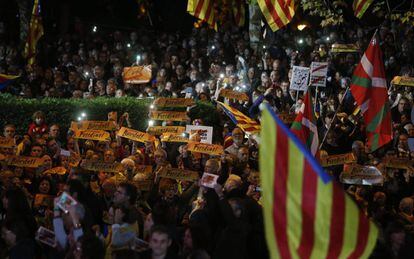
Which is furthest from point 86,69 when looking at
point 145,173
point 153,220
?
point 153,220

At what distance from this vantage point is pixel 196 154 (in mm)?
11898

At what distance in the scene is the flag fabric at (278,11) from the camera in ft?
47.2

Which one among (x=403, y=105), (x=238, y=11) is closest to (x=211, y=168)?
(x=403, y=105)

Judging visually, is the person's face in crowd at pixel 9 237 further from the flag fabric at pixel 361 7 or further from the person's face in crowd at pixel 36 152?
the flag fabric at pixel 361 7

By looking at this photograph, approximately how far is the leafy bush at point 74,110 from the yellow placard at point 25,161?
4144mm

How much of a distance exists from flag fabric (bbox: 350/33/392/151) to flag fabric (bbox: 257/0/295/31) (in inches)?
173

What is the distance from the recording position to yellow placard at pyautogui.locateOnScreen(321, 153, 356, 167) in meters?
10.6

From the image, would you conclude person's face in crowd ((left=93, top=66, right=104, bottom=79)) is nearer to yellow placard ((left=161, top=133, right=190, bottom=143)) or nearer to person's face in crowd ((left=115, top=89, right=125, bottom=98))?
person's face in crowd ((left=115, top=89, right=125, bottom=98))

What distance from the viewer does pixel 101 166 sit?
10430mm

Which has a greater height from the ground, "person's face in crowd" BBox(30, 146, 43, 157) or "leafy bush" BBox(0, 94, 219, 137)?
"leafy bush" BBox(0, 94, 219, 137)

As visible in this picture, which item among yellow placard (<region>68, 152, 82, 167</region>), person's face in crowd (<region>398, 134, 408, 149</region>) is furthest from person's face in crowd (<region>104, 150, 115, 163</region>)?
person's face in crowd (<region>398, 134, 408, 149</region>)

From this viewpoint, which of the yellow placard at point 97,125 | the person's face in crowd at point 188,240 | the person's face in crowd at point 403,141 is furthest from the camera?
the yellow placard at point 97,125

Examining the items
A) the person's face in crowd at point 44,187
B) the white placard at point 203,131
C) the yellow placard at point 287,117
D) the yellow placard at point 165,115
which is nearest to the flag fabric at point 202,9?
the yellow placard at point 165,115

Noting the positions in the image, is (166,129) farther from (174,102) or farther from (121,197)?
(121,197)
